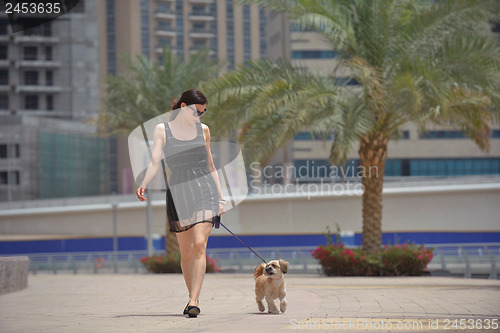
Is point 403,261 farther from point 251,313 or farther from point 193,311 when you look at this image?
point 193,311

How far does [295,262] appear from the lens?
28078 mm

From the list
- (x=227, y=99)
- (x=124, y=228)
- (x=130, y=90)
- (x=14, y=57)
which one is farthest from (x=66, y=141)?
(x=227, y=99)

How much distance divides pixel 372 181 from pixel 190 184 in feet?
41.1

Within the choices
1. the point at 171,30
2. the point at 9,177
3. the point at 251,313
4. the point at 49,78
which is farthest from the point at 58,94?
the point at 251,313

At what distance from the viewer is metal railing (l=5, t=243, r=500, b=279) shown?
77.3 ft

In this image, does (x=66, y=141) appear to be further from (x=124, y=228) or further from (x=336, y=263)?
(x=336, y=263)

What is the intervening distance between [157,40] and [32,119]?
29.8m

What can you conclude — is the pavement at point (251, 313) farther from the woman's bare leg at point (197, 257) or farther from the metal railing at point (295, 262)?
the metal railing at point (295, 262)

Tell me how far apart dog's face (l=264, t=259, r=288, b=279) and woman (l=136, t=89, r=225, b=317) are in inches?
23.6

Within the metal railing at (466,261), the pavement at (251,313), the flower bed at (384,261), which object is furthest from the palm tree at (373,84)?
the pavement at (251,313)

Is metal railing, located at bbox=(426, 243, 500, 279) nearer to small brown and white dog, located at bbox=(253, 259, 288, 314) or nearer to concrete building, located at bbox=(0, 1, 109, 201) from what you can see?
small brown and white dog, located at bbox=(253, 259, 288, 314)

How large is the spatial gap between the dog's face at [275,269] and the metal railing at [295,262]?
13.8 meters

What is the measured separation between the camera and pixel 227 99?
19.2 m

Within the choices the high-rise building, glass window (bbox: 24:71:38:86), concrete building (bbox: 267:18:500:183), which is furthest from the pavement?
the high-rise building
